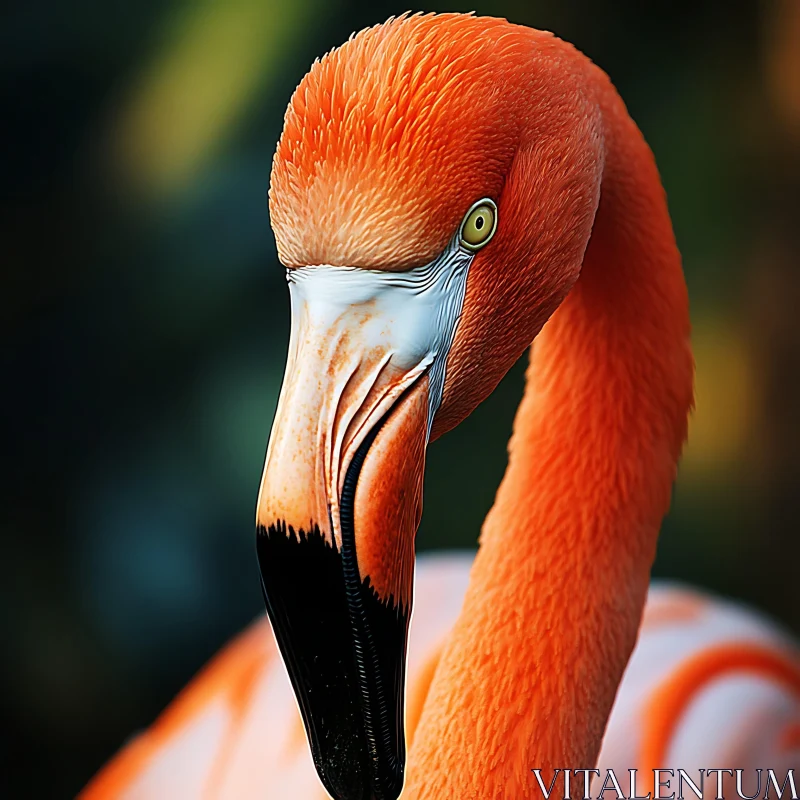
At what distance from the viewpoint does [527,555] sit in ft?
2.15

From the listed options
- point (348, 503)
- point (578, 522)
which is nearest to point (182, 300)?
point (578, 522)

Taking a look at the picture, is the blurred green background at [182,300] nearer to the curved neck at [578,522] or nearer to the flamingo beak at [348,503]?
the curved neck at [578,522]

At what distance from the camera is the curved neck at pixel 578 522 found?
0.62 metres

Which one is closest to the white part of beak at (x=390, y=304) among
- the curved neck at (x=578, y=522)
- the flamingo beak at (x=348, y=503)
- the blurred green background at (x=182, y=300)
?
the flamingo beak at (x=348, y=503)

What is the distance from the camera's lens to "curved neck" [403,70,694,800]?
0.62m

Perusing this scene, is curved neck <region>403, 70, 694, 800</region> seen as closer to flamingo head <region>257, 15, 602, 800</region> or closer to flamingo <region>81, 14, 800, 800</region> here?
flamingo <region>81, 14, 800, 800</region>

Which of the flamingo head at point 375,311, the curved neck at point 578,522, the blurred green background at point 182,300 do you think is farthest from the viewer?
the blurred green background at point 182,300

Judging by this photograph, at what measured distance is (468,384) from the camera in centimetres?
51

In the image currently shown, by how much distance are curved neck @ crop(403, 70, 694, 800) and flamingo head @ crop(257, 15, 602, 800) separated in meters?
0.14

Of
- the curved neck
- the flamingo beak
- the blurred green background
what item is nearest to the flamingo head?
the flamingo beak

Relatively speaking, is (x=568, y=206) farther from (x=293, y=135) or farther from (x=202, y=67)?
(x=202, y=67)

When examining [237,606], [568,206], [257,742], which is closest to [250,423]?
[237,606]

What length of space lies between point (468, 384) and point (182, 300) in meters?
0.82

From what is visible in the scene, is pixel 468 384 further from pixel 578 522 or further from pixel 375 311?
pixel 578 522
